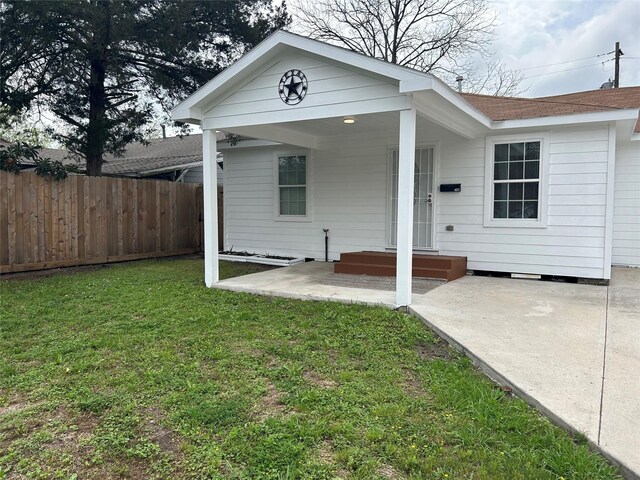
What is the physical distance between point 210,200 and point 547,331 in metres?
4.77

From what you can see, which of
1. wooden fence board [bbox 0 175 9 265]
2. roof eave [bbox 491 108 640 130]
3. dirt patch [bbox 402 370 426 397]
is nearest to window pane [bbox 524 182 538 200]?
roof eave [bbox 491 108 640 130]

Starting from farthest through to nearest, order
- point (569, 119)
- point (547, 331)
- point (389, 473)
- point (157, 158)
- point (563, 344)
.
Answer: point (157, 158)
point (569, 119)
point (547, 331)
point (563, 344)
point (389, 473)

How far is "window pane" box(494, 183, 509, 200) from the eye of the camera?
283 inches

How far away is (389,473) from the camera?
2.13 m

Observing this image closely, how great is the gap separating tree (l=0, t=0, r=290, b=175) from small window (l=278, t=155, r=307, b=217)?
9.36ft

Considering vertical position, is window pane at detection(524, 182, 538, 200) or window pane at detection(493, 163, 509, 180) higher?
window pane at detection(493, 163, 509, 180)

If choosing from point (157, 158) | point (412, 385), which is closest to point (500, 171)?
point (412, 385)

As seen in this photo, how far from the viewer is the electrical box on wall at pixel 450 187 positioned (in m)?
7.50

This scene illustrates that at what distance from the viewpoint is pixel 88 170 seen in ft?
34.0

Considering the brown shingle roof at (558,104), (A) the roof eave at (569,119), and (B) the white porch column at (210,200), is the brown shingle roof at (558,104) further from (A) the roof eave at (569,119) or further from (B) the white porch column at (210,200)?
(B) the white porch column at (210,200)

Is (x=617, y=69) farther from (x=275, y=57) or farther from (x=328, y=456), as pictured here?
(x=328, y=456)

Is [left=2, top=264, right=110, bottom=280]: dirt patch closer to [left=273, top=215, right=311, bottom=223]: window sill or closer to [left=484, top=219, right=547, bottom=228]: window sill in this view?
[left=273, top=215, right=311, bottom=223]: window sill

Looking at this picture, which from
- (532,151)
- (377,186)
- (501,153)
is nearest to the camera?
(532,151)

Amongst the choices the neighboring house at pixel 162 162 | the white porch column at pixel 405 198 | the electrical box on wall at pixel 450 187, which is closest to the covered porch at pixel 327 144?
the white porch column at pixel 405 198
